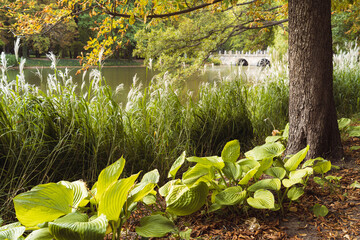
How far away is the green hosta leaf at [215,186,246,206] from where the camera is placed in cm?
152

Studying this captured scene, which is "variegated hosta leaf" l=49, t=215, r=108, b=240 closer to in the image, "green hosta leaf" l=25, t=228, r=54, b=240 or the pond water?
"green hosta leaf" l=25, t=228, r=54, b=240

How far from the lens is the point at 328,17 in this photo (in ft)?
7.51

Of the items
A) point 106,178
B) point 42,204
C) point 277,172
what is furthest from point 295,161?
point 42,204

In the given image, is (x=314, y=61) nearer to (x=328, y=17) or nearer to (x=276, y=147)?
(x=328, y=17)

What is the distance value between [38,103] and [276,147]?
5.80ft

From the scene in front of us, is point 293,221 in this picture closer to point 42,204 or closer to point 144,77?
point 42,204

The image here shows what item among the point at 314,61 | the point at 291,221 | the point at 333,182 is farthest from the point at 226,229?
the point at 314,61

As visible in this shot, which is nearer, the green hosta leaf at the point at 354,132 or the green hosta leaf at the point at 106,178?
the green hosta leaf at the point at 106,178

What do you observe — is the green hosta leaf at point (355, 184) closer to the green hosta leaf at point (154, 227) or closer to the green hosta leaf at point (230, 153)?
the green hosta leaf at point (230, 153)

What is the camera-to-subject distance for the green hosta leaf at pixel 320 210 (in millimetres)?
1597

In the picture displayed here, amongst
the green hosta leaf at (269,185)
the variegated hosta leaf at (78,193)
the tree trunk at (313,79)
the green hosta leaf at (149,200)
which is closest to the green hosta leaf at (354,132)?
the tree trunk at (313,79)

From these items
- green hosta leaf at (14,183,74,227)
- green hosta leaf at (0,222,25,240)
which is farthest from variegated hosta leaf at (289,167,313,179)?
green hosta leaf at (0,222,25,240)

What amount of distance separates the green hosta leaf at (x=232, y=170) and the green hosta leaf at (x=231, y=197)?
76 millimetres

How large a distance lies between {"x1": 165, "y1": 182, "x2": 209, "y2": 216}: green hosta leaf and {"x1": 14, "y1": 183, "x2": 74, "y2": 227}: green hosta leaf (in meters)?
0.49
